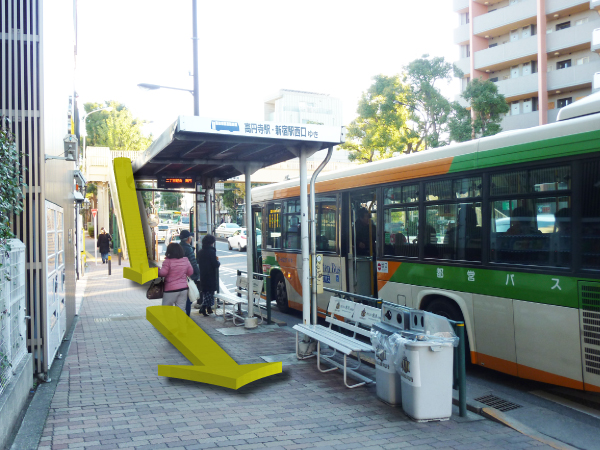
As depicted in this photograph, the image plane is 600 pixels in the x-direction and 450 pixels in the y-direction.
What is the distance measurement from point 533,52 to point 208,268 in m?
31.0

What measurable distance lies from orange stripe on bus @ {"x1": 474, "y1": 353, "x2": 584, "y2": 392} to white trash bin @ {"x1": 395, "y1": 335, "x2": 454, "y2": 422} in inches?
47.2

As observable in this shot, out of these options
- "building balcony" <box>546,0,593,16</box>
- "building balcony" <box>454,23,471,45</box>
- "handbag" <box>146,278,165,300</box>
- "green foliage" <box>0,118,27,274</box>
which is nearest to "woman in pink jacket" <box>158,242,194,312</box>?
"handbag" <box>146,278,165,300</box>

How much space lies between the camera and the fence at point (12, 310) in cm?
498

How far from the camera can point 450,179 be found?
7031mm

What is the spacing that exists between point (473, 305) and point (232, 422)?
3258 millimetres

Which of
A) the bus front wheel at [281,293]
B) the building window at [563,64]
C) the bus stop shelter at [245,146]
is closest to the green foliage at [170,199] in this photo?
the building window at [563,64]

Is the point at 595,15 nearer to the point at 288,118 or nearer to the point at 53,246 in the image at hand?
the point at 53,246

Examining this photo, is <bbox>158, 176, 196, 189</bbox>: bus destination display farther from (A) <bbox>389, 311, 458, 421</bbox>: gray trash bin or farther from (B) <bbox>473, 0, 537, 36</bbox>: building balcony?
(B) <bbox>473, 0, 537, 36</bbox>: building balcony

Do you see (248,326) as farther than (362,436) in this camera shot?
Yes

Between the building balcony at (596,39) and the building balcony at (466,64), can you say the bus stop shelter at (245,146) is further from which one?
the building balcony at (466,64)

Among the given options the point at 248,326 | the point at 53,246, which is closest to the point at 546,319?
the point at 248,326

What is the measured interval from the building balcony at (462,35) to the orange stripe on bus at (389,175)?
33.4 m

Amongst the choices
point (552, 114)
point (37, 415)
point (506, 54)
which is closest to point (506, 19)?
point (506, 54)

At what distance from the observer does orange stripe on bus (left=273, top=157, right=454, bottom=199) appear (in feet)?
23.7
